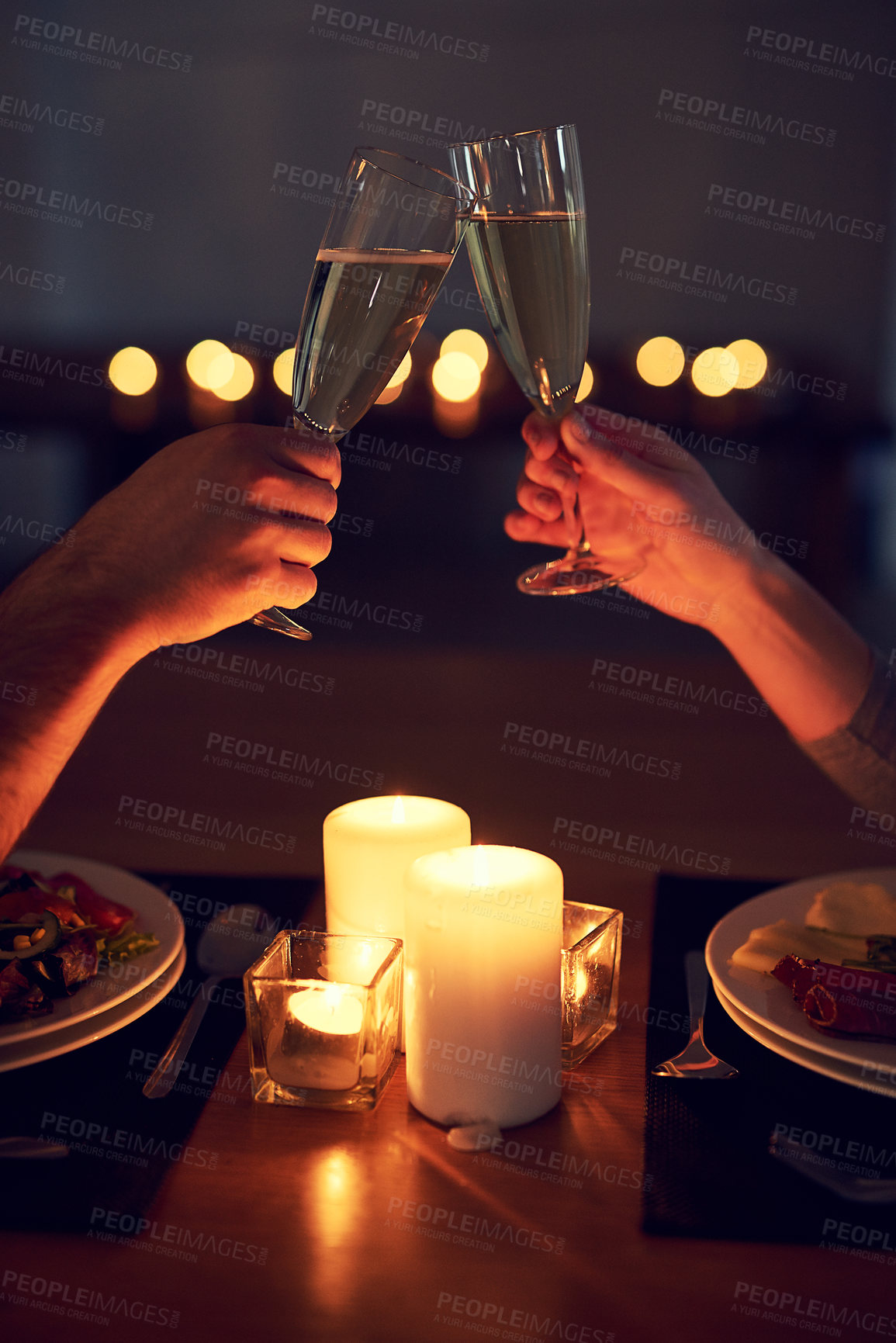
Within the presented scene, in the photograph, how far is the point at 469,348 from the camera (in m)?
3.31

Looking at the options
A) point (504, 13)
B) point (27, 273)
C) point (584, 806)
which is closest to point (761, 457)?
point (584, 806)

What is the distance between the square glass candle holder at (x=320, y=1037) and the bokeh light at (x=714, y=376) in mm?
2918

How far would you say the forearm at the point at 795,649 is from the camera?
1.08 m

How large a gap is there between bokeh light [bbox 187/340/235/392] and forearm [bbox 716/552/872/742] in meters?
2.40

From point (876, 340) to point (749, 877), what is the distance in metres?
5.24

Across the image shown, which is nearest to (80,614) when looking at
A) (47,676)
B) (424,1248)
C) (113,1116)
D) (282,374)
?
(47,676)

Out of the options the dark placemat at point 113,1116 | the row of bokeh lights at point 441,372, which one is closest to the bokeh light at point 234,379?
the row of bokeh lights at point 441,372

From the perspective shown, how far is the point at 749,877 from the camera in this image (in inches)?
38.3

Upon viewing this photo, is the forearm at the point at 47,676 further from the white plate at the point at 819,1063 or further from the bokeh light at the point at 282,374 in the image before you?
the bokeh light at the point at 282,374

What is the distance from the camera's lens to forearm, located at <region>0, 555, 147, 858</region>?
2.39ft

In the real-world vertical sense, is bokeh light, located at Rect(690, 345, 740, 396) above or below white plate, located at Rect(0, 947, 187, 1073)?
above

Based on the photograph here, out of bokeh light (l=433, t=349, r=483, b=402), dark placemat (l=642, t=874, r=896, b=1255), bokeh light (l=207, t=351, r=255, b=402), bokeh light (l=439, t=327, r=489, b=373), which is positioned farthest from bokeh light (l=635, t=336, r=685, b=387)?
dark placemat (l=642, t=874, r=896, b=1255)

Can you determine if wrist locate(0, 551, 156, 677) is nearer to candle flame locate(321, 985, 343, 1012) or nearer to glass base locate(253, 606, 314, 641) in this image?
glass base locate(253, 606, 314, 641)

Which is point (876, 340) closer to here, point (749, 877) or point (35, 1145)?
point (749, 877)
